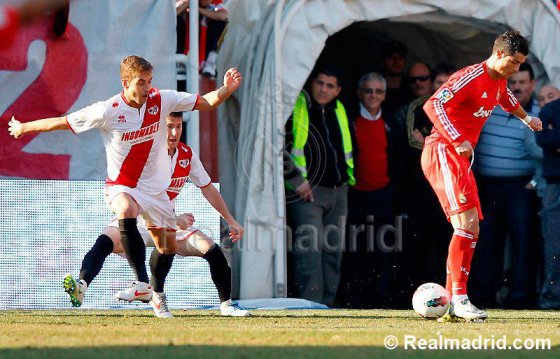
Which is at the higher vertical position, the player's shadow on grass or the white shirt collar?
the white shirt collar

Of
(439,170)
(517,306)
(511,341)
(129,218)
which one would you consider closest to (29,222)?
(129,218)

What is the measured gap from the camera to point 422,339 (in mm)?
7145

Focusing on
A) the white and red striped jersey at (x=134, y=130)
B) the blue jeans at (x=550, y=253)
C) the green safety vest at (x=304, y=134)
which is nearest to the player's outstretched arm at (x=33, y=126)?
the white and red striped jersey at (x=134, y=130)

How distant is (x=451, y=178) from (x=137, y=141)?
2.31 m

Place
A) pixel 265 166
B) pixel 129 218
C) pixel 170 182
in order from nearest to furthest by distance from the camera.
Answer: pixel 129 218 → pixel 170 182 → pixel 265 166

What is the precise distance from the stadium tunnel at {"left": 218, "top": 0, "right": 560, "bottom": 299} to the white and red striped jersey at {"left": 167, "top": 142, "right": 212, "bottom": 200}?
2.26 m

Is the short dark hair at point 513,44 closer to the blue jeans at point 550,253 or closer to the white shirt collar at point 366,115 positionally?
the blue jeans at point 550,253

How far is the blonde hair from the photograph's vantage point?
9.05 metres

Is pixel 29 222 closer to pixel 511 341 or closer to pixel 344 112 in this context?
pixel 344 112

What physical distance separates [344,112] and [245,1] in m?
1.57

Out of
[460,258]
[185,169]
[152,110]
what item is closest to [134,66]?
[152,110]

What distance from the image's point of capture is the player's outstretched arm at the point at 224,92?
29.7 ft

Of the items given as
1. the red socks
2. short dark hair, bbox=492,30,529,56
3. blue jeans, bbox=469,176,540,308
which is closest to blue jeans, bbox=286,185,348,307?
A: blue jeans, bbox=469,176,540,308

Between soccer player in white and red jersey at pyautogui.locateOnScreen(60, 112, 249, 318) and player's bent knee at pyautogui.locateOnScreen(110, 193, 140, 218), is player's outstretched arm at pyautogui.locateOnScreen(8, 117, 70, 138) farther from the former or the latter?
soccer player in white and red jersey at pyautogui.locateOnScreen(60, 112, 249, 318)
